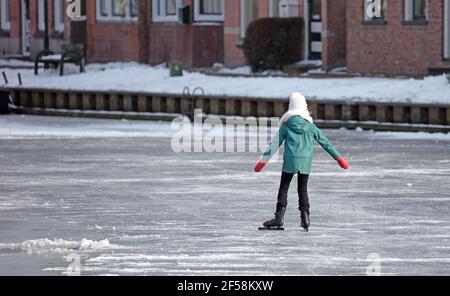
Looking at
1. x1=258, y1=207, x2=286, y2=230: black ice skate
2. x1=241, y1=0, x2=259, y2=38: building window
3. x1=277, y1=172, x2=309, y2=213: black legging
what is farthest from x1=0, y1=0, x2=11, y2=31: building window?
x1=277, y1=172, x2=309, y2=213: black legging

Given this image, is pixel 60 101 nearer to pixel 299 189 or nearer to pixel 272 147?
pixel 299 189

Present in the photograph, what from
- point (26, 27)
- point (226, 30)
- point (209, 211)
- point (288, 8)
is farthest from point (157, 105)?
point (26, 27)

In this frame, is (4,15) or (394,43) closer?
(394,43)

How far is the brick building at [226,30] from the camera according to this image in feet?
133

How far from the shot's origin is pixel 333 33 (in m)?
43.7

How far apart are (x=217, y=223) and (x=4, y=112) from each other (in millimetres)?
24255

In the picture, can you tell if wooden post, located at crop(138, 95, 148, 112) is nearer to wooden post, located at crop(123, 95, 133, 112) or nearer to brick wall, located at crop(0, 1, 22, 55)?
wooden post, located at crop(123, 95, 133, 112)

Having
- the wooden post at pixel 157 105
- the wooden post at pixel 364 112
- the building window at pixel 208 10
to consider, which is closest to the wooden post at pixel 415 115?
the wooden post at pixel 364 112

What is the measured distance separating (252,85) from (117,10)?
1445 cm

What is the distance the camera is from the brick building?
133ft

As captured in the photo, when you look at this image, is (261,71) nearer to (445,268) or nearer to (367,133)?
(367,133)

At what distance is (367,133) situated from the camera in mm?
34281

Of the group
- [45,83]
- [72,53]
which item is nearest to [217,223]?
[45,83]

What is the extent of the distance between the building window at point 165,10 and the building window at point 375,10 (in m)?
10.2
